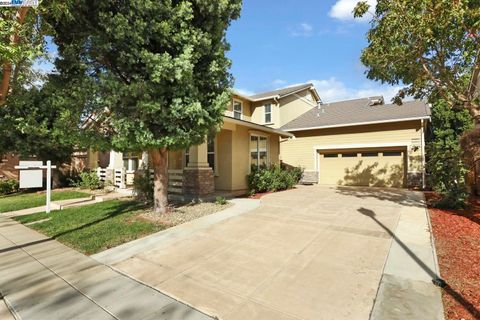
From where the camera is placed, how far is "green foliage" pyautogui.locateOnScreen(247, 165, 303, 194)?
1354cm

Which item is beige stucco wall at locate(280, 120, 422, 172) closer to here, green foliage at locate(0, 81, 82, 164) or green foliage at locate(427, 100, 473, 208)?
green foliage at locate(427, 100, 473, 208)

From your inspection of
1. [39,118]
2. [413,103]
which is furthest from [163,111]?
[413,103]

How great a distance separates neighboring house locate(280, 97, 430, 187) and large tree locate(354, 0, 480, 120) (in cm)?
668

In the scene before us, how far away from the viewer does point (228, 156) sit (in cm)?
1316

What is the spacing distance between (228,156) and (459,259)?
957cm

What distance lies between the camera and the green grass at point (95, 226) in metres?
6.13

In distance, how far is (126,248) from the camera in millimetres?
5746

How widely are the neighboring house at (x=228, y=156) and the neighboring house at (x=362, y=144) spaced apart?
2101 mm

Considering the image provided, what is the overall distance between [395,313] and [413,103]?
58.0 feet

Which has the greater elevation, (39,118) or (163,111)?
(39,118)

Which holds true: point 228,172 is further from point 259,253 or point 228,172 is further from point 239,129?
point 259,253

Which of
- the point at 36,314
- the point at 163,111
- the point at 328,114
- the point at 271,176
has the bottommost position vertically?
the point at 36,314

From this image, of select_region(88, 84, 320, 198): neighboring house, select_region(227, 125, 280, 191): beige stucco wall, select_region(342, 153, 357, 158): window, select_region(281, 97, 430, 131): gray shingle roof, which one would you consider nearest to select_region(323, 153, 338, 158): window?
select_region(342, 153, 357, 158): window

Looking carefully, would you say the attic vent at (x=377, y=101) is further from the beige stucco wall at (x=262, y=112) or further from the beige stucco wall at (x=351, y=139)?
the beige stucco wall at (x=262, y=112)
